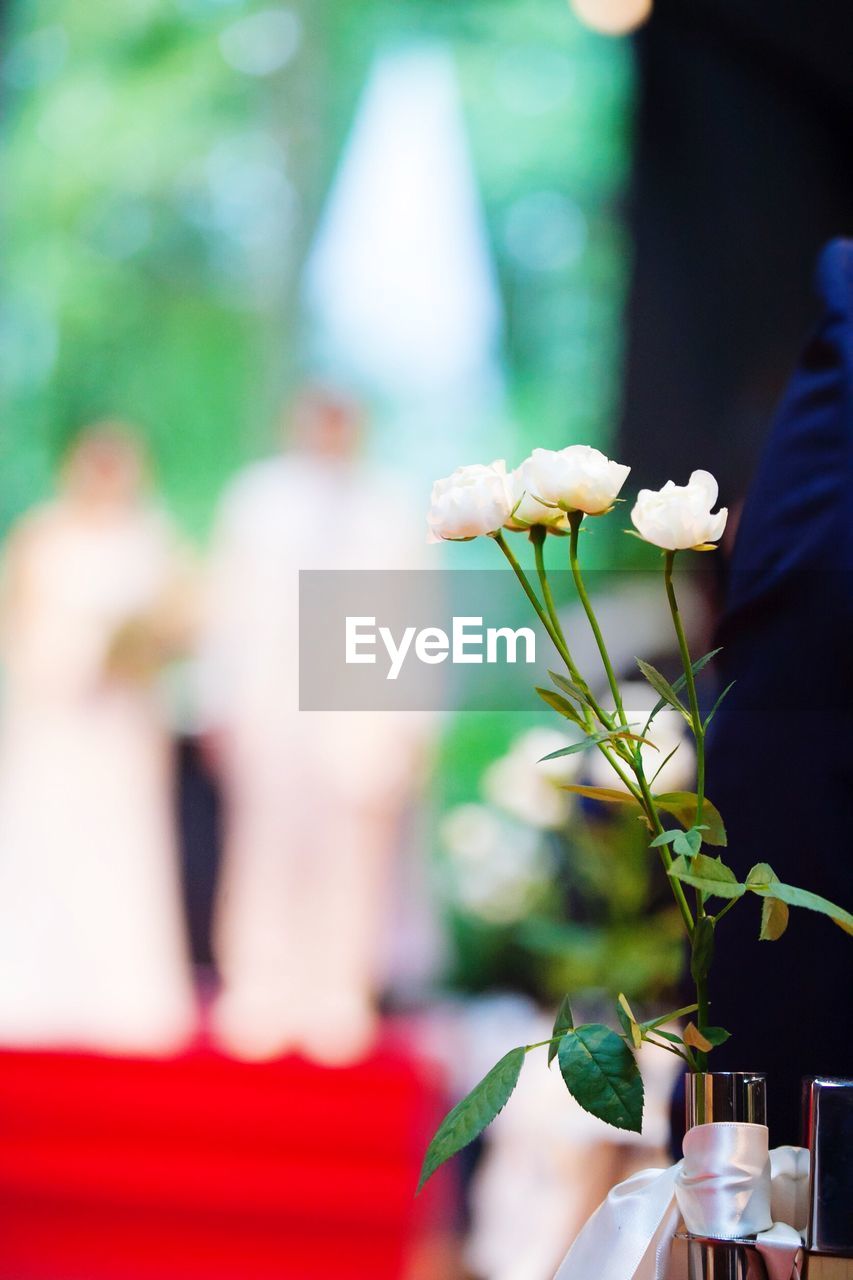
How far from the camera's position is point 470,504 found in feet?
1.49

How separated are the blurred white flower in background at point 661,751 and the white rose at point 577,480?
59 cm

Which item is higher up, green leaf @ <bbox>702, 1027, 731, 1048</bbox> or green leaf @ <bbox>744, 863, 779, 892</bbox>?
green leaf @ <bbox>744, 863, 779, 892</bbox>

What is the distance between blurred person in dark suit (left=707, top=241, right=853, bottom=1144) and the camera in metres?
0.59

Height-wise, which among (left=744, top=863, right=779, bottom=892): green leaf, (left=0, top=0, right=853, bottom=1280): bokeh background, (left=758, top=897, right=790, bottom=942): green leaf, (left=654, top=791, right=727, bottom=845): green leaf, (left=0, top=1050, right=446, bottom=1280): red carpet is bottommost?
(left=0, top=1050, right=446, bottom=1280): red carpet

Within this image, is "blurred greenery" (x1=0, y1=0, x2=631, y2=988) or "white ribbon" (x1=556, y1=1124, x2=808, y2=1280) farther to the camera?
"blurred greenery" (x1=0, y1=0, x2=631, y2=988)

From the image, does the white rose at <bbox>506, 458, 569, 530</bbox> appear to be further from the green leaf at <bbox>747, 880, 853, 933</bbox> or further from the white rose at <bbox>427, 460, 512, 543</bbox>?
the green leaf at <bbox>747, 880, 853, 933</bbox>

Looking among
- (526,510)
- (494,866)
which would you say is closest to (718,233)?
(494,866)

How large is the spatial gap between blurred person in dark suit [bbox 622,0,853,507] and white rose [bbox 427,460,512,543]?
262cm

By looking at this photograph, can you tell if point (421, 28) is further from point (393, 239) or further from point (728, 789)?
point (728, 789)

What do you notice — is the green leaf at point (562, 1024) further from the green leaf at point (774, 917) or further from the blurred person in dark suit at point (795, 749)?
the blurred person in dark suit at point (795, 749)

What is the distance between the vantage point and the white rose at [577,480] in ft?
1.48

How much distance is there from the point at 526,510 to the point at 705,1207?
242 mm

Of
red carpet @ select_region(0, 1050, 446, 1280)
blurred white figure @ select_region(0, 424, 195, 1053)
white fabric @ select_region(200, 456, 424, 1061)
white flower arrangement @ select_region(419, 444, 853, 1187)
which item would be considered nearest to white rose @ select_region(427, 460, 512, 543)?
white flower arrangement @ select_region(419, 444, 853, 1187)

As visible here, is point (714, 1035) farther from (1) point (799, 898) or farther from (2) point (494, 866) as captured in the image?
(2) point (494, 866)
